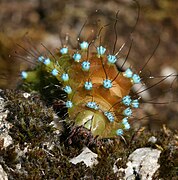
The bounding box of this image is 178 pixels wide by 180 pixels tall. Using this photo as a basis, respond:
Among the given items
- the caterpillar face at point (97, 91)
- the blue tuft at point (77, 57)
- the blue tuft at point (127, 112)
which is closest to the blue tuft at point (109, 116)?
the caterpillar face at point (97, 91)

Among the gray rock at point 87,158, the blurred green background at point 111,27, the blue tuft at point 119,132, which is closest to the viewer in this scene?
the gray rock at point 87,158

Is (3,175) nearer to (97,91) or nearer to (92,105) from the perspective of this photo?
(92,105)

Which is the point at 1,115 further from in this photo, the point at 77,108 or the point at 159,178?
the point at 159,178

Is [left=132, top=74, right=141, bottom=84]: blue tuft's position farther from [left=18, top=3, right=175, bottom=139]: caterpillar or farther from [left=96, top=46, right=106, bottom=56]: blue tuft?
[left=96, top=46, right=106, bottom=56]: blue tuft

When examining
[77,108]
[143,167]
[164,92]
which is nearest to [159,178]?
[143,167]

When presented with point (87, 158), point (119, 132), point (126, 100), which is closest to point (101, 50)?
point (126, 100)

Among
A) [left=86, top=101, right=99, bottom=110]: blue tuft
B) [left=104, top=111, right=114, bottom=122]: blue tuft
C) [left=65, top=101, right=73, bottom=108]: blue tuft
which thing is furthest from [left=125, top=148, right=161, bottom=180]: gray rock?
[left=65, top=101, right=73, bottom=108]: blue tuft

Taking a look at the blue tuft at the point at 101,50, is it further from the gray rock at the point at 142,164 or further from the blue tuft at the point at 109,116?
the gray rock at the point at 142,164
